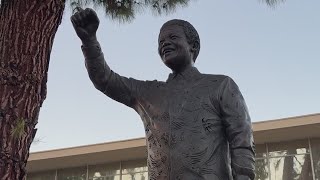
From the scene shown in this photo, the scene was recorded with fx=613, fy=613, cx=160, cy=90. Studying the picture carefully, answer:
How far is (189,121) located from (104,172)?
16.9 metres

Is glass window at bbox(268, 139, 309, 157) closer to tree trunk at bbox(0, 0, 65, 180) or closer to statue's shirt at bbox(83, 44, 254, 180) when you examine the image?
tree trunk at bbox(0, 0, 65, 180)

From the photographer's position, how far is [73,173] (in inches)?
762

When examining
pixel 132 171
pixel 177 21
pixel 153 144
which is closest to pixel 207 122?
pixel 153 144

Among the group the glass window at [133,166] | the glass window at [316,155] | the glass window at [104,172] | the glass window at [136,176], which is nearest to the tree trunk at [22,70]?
the glass window at [316,155]

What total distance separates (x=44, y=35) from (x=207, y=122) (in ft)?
11.6

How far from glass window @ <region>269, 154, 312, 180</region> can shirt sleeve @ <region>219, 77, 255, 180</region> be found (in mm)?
13810

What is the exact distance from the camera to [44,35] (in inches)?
224

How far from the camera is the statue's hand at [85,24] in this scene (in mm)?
2486

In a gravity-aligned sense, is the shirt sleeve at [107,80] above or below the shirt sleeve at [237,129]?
above

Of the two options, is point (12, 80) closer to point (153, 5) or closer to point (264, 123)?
point (153, 5)

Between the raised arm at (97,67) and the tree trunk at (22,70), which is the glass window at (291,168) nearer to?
the tree trunk at (22,70)

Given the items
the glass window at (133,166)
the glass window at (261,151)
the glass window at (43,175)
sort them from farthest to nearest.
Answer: the glass window at (43,175)
the glass window at (133,166)
the glass window at (261,151)

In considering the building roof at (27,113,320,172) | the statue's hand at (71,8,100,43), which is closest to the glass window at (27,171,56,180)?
the building roof at (27,113,320,172)

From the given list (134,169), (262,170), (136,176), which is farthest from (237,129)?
(134,169)
